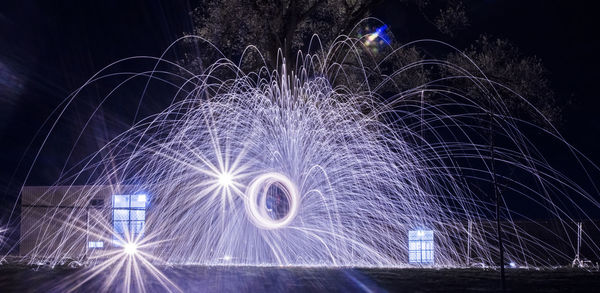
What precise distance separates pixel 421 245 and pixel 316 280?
9710 millimetres

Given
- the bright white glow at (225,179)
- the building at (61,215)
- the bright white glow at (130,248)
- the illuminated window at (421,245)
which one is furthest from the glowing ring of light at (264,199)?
the building at (61,215)

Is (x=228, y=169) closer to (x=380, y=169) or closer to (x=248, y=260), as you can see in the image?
(x=248, y=260)

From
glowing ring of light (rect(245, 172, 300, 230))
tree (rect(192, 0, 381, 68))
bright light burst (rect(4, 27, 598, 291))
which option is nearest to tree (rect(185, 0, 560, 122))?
tree (rect(192, 0, 381, 68))

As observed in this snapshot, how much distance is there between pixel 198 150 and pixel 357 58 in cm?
555

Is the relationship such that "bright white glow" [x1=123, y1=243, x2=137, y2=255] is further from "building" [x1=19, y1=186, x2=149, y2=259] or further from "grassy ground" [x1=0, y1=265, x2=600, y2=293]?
"building" [x1=19, y1=186, x2=149, y2=259]

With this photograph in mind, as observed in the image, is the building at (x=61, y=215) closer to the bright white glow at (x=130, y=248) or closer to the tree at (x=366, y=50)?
the bright white glow at (x=130, y=248)

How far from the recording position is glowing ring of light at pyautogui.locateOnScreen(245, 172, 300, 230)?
50.5 feet

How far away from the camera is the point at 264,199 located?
15.5 metres

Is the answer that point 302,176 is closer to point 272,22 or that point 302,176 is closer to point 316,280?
point 272,22

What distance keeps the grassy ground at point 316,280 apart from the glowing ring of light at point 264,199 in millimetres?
2771

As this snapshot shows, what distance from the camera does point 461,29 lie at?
1925 centimetres

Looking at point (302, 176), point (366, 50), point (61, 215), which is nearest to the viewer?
point (302, 176)

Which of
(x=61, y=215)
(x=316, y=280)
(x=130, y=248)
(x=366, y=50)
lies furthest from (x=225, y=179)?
(x=61, y=215)

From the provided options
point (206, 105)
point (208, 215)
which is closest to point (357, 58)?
point (206, 105)
